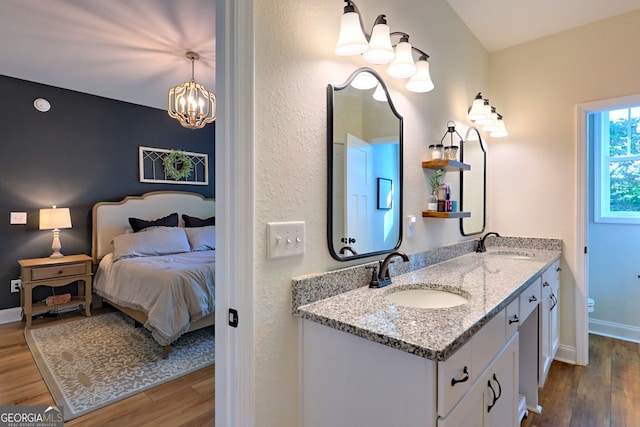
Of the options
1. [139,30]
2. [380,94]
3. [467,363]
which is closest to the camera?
[467,363]

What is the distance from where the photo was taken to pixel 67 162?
3615 mm

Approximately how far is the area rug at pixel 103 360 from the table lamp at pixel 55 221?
0.83 m

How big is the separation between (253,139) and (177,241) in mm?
3285

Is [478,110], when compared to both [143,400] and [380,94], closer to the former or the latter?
[380,94]

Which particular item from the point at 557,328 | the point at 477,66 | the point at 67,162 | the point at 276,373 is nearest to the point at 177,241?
the point at 67,162

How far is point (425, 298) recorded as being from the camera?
4.62ft

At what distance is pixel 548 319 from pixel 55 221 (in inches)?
175

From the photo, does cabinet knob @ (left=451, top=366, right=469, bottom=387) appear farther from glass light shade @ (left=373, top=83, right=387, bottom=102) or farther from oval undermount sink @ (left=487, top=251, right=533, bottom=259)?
oval undermount sink @ (left=487, top=251, right=533, bottom=259)

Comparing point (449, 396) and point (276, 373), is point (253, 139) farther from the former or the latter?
point (449, 396)

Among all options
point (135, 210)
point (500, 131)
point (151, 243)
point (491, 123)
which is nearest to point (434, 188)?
point (491, 123)

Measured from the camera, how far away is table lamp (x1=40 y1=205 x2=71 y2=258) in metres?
3.28

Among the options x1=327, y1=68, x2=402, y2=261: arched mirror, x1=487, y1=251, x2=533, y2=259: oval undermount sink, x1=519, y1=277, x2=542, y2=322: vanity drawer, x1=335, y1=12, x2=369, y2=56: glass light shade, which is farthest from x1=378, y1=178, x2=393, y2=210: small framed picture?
x1=487, y1=251, x2=533, y2=259: oval undermount sink

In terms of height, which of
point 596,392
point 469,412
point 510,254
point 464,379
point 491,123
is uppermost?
point 491,123

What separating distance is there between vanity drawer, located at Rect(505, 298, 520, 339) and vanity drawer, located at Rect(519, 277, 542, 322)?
0.25ft
